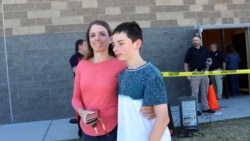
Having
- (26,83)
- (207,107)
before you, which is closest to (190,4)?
(207,107)

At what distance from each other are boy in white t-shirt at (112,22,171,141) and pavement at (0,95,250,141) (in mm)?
4459

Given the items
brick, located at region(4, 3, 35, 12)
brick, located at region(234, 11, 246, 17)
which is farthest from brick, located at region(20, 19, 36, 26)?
brick, located at region(234, 11, 246, 17)

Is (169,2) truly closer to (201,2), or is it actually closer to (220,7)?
(201,2)

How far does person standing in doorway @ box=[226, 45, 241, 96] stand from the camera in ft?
36.5

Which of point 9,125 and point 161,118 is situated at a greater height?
point 161,118

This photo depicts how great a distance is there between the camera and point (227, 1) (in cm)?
1018

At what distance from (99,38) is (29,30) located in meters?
6.53

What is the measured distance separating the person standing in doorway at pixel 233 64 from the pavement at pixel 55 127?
193 centimetres

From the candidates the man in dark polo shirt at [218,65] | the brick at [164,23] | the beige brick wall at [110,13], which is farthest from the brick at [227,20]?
the brick at [164,23]

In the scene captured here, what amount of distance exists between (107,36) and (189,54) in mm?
5808

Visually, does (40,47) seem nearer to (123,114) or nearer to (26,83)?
(26,83)

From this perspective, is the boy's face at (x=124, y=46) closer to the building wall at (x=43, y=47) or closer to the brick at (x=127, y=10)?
A: the building wall at (x=43, y=47)

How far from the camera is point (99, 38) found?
2779 millimetres

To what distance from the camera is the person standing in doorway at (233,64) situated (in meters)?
11.1
